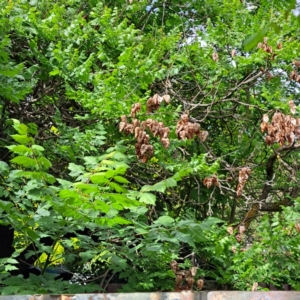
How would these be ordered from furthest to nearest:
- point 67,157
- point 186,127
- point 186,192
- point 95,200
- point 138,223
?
1. point 186,192
2. point 67,157
3. point 186,127
4. point 138,223
5. point 95,200

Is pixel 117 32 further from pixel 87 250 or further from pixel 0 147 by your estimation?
pixel 87 250

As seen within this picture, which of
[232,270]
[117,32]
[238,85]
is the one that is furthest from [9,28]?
[232,270]

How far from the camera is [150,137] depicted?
485cm

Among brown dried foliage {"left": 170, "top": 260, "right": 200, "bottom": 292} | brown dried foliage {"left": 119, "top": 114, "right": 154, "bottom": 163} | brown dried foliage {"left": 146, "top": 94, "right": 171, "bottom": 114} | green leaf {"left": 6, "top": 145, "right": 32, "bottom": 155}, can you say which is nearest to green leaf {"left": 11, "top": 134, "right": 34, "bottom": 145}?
green leaf {"left": 6, "top": 145, "right": 32, "bottom": 155}

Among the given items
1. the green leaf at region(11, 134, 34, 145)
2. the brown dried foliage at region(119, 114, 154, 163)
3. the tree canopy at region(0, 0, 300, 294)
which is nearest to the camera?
the green leaf at region(11, 134, 34, 145)

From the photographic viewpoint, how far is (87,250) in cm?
383

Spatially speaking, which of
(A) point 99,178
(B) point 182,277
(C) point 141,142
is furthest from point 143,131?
(A) point 99,178

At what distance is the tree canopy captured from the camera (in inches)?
142

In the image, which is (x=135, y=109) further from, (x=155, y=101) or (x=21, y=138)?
(x=21, y=138)

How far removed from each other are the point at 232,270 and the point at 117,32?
264cm

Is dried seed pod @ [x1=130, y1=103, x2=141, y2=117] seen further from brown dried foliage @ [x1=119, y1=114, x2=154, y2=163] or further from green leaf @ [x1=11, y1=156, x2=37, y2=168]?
green leaf @ [x1=11, y1=156, x2=37, y2=168]

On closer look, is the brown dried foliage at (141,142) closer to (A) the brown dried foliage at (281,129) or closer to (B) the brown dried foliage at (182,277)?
(B) the brown dried foliage at (182,277)

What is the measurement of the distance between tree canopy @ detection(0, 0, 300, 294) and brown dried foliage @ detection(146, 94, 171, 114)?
1 cm

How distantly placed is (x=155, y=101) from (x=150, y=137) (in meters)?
0.55
